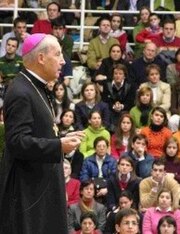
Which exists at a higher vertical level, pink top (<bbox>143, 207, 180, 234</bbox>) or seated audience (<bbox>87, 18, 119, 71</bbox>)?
seated audience (<bbox>87, 18, 119, 71</bbox>)

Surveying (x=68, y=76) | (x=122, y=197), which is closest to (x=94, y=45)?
(x=68, y=76)

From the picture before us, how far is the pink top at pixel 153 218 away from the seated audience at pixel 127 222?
0.52m

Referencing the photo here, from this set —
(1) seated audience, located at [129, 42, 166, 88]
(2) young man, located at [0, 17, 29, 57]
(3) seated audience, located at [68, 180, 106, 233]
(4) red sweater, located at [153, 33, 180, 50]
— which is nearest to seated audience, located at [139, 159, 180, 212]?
(3) seated audience, located at [68, 180, 106, 233]

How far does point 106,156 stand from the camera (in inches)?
526

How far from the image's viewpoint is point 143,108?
1472 centimetres

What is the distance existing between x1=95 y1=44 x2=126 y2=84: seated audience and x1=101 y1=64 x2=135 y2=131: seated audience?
0.80ft

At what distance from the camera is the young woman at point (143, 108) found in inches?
575

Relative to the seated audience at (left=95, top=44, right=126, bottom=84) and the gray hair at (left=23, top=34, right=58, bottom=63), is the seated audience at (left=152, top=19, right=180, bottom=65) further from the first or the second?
the gray hair at (left=23, top=34, right=58, bottom=63)

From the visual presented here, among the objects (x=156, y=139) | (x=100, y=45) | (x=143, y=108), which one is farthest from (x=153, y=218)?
(x=100, y=45)

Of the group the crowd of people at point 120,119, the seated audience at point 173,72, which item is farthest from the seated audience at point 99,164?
the seated audience at point 173,72

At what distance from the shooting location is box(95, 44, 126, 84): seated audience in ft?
51.0

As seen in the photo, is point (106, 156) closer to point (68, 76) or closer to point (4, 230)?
point (68, 76)

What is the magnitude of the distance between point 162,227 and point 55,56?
5282mm

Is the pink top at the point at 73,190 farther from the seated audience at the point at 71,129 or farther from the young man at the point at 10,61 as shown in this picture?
the young man at the point at 10,61
